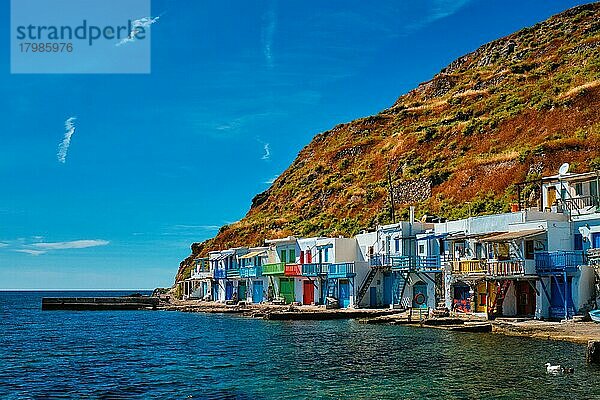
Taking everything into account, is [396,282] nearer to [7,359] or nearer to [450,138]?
[7,359]

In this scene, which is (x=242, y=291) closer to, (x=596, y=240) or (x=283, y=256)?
(x=283, y=256)

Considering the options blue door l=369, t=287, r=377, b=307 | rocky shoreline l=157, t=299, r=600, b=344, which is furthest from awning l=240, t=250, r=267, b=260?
blue door l=369, t=287, r=377, b=307

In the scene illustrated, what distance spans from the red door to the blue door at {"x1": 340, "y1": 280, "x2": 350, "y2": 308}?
17.9ft

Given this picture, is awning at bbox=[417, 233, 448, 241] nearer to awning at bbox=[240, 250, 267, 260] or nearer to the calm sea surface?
the calm sea surface

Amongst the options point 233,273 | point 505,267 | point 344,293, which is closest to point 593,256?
point 505,267

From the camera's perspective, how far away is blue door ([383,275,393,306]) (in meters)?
63.1

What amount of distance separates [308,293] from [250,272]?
36.8ft

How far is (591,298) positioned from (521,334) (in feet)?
21.3

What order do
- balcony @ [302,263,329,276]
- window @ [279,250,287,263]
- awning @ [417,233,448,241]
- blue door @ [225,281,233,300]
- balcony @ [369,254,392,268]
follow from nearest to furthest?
awning @ [417,233,448,241] → balcony @ [369,254,392,268] → balcony @ [302,263,329,276] → window @ [279,250,287,263] → blue door @ [225,281,233,300]

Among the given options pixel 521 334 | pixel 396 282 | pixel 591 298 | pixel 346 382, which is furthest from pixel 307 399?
pixel 396 282

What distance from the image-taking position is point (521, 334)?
39.9 m

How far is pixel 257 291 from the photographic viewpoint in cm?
8131

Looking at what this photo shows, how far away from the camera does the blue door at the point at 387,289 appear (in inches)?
2484

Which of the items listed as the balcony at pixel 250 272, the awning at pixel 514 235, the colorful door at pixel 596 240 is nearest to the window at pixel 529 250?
the awning at pixel 514 235
